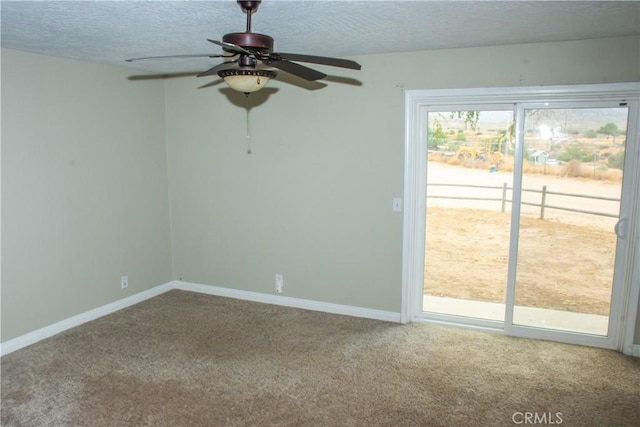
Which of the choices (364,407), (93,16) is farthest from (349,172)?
(93,16)

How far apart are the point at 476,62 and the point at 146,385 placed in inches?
136

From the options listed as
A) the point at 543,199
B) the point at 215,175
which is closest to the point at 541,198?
the point at 543,199

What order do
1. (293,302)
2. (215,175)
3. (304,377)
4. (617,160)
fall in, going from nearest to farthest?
1. (304,377)
2. (617,160)
3. (293,302)
4. (215,175)

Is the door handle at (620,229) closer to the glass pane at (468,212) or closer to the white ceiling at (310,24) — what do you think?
the glass pane at (468,212)

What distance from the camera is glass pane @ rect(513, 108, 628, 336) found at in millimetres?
3463

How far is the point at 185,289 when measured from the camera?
16.3 feet

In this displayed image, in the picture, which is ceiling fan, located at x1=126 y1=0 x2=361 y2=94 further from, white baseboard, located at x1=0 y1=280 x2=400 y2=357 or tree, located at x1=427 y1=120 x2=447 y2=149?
white baseboard, located at x1=0 y1=280 x2=400 y2=357

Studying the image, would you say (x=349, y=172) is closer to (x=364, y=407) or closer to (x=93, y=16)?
(x=364, y=407)

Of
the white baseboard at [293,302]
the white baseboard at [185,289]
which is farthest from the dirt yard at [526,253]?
the white baseboard at [185,289]

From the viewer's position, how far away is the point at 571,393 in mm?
2953

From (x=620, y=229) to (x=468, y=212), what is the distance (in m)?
1.13

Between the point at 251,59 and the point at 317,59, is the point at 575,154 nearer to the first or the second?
the point at 317,59

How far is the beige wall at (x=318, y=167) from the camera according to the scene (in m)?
3.55

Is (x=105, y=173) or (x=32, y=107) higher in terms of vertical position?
(x=32, y=107)
